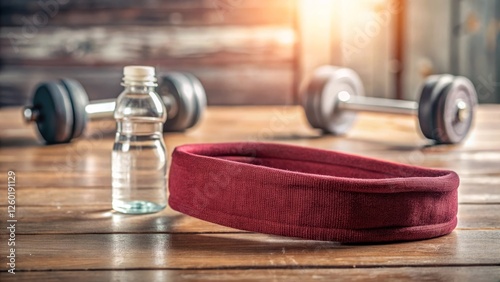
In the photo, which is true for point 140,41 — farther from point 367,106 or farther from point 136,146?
point 136,146

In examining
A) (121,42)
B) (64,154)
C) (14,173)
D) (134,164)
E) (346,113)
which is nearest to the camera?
(134,164)

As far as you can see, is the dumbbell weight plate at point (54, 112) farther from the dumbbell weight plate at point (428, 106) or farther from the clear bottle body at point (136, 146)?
the dumbbell weight plate at point (428, 106)

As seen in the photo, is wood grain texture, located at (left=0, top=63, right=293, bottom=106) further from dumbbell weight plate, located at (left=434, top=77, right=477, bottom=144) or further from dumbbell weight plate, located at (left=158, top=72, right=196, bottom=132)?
dumbbell weight plate, located at (left=434, top=77, right=477, bottom=144)

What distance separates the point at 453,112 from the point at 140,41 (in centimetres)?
209

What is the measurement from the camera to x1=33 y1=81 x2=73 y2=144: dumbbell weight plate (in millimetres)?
2277

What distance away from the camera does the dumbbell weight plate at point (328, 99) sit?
2648 mm

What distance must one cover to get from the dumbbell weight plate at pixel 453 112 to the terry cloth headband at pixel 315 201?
107cm

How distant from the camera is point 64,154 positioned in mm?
2188

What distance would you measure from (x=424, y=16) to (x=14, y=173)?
2746 mm

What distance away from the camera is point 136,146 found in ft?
4.57

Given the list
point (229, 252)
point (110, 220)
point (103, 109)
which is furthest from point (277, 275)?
point (103, 109)

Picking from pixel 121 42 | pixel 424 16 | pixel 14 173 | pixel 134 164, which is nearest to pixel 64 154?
pixel 14 173

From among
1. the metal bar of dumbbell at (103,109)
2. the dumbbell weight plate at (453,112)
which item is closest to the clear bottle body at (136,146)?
the metal bar of dumbbell at (103,109)

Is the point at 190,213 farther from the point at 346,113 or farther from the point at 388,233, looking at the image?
the point at 346,113
